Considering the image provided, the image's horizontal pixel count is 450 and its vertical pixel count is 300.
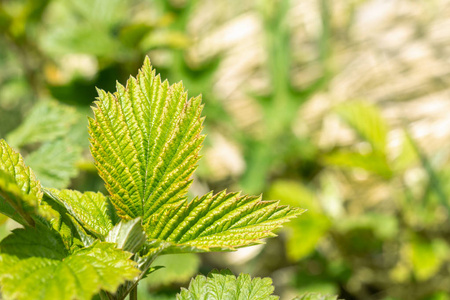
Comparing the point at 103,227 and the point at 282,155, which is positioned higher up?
the point at 282,155

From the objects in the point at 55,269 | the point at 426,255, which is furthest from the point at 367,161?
the point at 55,269

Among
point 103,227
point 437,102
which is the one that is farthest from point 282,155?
point 103,227

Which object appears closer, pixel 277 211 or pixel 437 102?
pixel 277 211

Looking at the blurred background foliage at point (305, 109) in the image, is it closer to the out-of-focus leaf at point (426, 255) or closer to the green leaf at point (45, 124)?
the out-of-focus leaf at point (426, 255)

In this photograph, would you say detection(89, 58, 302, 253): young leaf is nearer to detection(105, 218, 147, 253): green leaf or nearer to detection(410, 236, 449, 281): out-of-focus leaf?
detection(105, 218, 147, 253): green leaf

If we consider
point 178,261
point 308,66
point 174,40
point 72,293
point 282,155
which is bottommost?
point 72,293

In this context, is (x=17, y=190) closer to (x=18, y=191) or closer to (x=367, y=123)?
(x=18, y=191)

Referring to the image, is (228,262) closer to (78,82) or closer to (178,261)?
(178,261)
